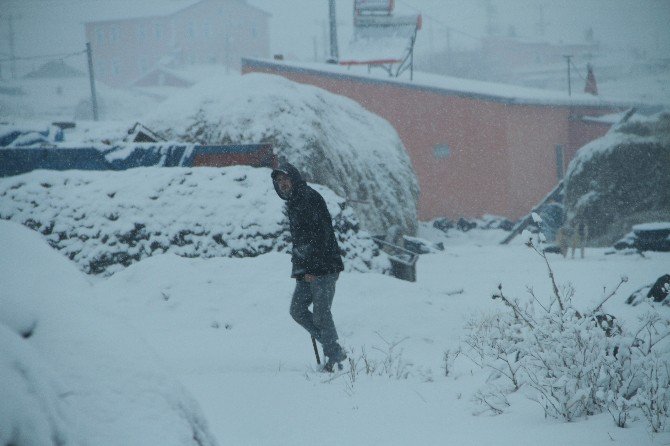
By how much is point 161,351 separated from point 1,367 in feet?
14.0

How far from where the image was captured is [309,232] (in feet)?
16.6

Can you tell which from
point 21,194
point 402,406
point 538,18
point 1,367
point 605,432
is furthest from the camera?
point 538,18

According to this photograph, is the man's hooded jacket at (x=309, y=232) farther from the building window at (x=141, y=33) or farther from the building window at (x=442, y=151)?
the building window at (x=141, y=33)

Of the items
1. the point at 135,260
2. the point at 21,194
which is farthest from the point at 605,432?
the point at 21,194

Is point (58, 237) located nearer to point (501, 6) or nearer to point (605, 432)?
point (605, 432)

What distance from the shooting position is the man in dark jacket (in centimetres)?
498

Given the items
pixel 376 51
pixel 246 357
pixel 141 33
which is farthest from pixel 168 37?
pixel 246 357

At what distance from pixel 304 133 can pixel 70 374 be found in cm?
1037

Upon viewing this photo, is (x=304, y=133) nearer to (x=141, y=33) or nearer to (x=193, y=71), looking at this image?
(x=193, y=71)

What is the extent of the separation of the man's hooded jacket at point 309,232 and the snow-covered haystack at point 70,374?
281 cm

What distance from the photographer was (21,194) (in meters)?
8.79

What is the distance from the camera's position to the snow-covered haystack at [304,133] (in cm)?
1177

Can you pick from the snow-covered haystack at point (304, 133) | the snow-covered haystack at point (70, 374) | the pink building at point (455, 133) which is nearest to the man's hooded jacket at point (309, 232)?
the snow-covered haystack at point (70, 374)

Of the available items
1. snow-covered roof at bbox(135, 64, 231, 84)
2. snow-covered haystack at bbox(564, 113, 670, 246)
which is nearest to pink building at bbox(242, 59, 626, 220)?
snow-covered haystack at bbox(564, 113, 670, 246)
